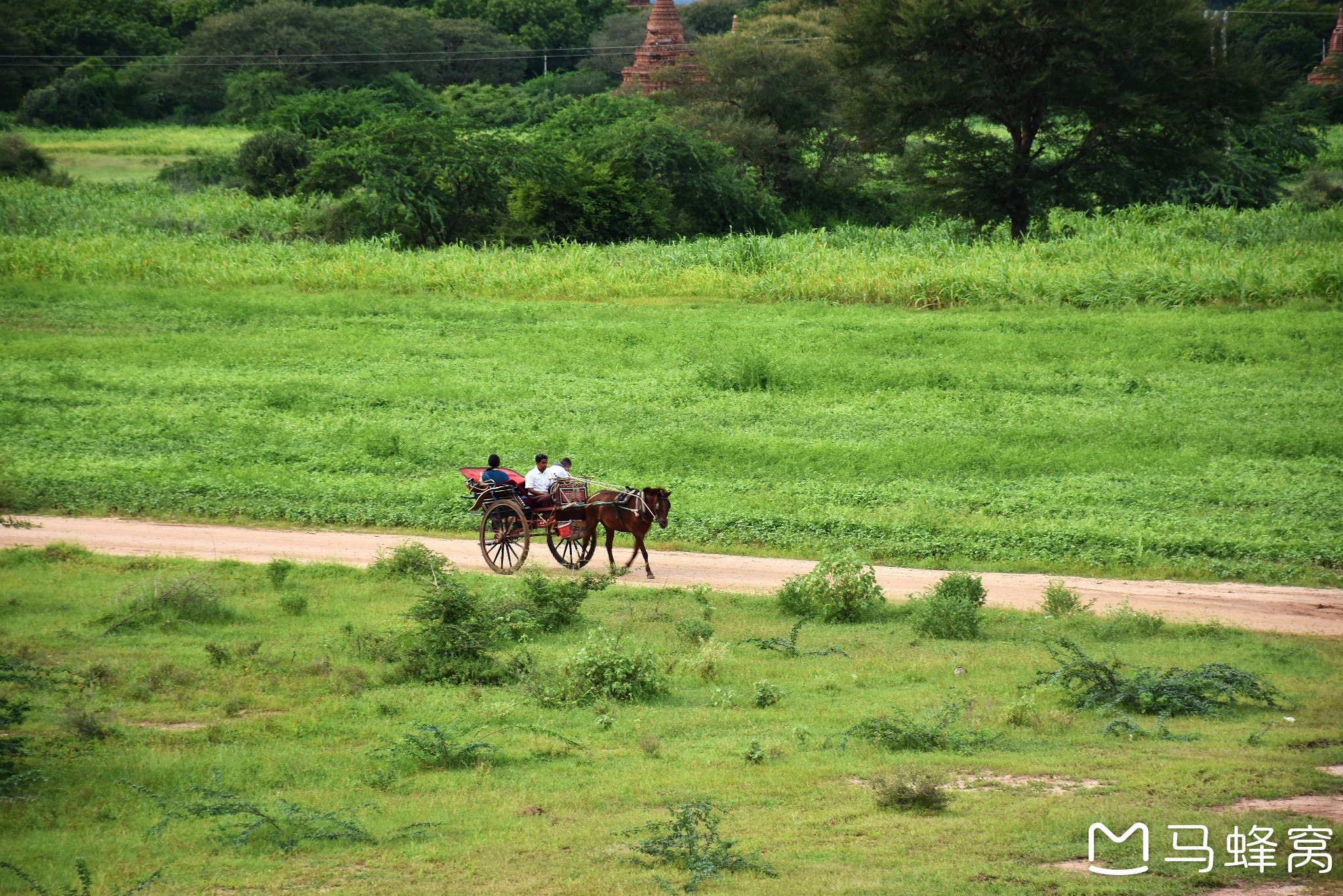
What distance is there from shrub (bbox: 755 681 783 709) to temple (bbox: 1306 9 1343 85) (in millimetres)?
67877

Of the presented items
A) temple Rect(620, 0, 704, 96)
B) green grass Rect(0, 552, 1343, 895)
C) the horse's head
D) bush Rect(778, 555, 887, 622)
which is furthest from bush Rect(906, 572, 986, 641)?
temple Rect(620, 0, 704, 96)

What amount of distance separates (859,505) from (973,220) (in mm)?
23971

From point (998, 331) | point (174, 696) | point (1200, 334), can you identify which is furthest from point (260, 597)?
point (1200, 334)

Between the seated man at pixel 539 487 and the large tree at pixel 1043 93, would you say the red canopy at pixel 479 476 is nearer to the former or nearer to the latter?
the seated man at pixel 539 487

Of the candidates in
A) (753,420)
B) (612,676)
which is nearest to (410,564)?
(612,676)

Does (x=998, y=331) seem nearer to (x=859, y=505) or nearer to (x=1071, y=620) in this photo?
(x=859, y=505)

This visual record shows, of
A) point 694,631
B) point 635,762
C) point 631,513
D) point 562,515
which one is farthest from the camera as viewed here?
point 562,515

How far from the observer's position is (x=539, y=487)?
15.1m

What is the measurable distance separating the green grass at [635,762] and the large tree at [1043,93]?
27.0 m

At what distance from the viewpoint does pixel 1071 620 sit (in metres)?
13.0

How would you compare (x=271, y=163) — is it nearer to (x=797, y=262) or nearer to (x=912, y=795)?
(x=797, y=262)

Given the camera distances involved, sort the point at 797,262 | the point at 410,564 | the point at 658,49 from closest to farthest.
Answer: the point at 410,564
the point at 797,262
the point at 658,49

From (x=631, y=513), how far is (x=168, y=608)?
17.0 ft

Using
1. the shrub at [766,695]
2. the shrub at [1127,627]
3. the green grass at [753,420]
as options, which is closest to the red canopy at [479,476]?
the green grass at [753,420]
